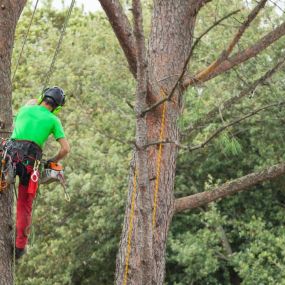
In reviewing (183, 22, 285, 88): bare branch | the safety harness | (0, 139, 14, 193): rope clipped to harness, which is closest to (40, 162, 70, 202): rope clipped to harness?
the safety harness

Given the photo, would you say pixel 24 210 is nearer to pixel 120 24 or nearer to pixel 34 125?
pixel 34 125

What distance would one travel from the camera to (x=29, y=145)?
5.40m

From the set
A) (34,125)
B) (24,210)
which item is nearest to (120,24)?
(34,125)

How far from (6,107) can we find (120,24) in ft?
3.26

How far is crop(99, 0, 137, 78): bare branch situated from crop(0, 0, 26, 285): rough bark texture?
0.66 meters

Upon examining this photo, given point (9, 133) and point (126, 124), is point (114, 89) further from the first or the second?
point (9, 133)

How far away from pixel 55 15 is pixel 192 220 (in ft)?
40.4

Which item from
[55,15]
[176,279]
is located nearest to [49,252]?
[176,279]

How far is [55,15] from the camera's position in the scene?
24.2 metres

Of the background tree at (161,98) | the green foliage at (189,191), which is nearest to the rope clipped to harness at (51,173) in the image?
the background tree at (161,98)

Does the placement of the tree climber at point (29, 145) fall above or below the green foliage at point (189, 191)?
below

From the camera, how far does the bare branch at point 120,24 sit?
521cm

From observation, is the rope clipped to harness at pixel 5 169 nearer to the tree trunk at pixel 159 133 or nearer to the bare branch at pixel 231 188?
the tree trunk at pixel 159 133

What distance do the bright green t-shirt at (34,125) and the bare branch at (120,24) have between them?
74 cm
